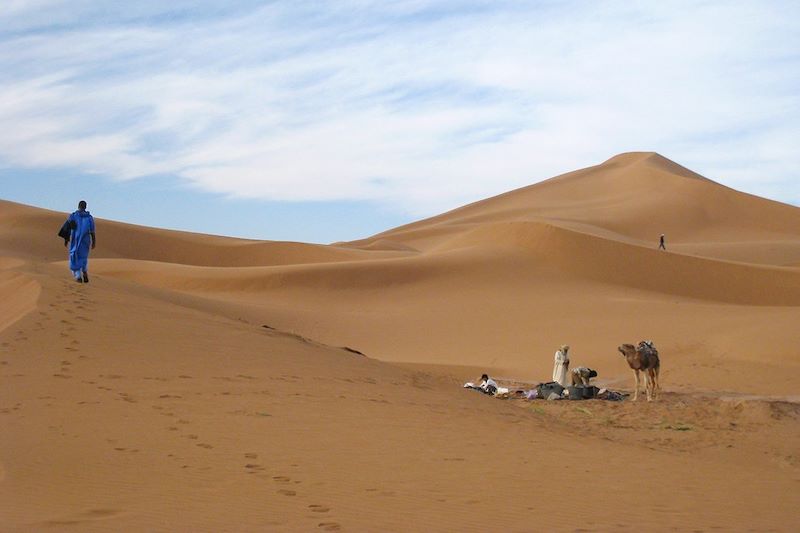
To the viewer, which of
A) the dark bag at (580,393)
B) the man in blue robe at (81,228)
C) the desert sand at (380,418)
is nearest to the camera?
the desert sand at (380,418)

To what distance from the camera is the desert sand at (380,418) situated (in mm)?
6852

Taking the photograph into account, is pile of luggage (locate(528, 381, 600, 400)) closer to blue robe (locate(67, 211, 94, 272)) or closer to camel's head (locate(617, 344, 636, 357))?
camel's head (locate(617, 344, 636, 357))

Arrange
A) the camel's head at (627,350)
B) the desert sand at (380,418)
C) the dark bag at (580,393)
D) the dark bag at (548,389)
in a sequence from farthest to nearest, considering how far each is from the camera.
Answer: the dark bag at (548,389), the dark bag at (580,393), the camel's head at (627,350), the desert sand at (380,418)

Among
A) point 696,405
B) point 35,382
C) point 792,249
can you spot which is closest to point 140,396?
point 35,382

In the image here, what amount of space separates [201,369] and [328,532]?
5.86 meters

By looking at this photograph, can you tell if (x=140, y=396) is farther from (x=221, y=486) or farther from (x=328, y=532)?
(x=328, y=532)

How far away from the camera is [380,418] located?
10.1 meters

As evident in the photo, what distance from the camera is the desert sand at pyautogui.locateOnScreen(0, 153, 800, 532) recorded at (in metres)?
6.85

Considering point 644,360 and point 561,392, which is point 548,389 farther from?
point 644,360

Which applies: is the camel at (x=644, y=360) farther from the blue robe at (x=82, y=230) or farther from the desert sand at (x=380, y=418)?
the blue robe at (x=82, y=230)

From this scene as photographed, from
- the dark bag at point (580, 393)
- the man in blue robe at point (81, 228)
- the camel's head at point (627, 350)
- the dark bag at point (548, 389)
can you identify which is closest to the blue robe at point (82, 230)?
the man in blue robe at point (81, 228)

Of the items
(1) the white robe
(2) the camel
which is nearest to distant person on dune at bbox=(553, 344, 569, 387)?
(1) the white robe

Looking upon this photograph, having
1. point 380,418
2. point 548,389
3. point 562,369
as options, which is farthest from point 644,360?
point 380,418

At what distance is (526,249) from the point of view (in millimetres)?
37562
